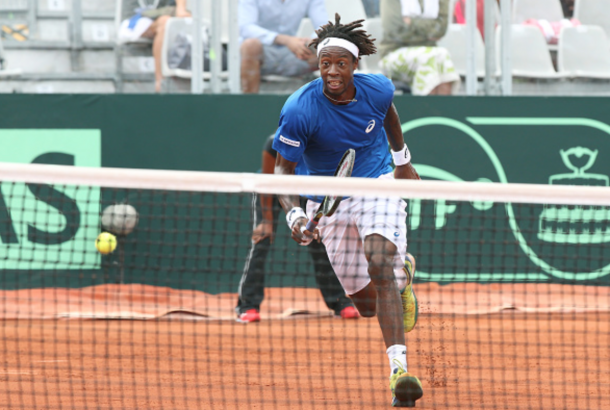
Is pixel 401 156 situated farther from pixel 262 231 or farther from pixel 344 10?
pixel 344 10

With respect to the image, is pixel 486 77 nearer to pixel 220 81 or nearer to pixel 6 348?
pixel 220 81

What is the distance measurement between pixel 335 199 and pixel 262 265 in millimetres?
2893

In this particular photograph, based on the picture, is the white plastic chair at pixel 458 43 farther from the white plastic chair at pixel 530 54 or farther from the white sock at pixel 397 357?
the white sock at pixel 397 357

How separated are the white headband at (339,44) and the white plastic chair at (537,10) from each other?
182 inches

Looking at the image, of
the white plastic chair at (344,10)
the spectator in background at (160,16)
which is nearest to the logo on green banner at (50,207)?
the spectator in background at (160,16)

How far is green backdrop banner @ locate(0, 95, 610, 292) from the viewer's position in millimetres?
7836

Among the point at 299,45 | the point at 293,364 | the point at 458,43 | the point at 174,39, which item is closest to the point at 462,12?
the point at 458,43

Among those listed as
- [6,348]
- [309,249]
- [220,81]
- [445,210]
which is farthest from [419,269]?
[6,348]

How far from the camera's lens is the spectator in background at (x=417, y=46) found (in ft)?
26.9

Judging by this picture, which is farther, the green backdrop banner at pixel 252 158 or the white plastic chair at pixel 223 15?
the white plastic chair at pixel 223 15

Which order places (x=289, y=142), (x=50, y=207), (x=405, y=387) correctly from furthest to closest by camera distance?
(x=50, y=207)
(x=289, y=142)
(x=405, y=387)

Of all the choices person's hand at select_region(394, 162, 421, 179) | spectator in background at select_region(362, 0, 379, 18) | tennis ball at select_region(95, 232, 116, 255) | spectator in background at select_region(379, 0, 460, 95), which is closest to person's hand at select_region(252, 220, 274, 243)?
tennis ball at select_region(95, 232, 116, 255)

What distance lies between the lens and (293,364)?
544 cm

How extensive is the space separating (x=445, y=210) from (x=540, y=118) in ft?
4.36
